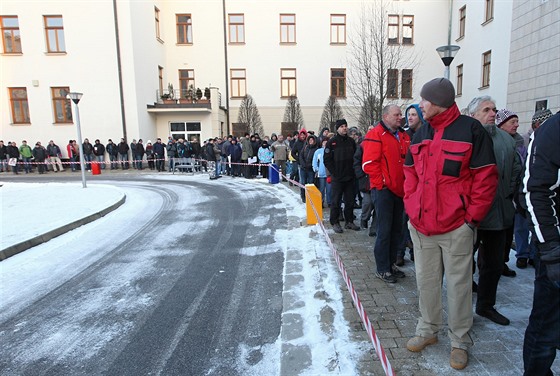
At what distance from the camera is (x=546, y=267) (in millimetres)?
2014

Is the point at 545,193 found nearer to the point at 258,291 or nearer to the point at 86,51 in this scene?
the point at 258,291

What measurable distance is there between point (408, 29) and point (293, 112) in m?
10.8

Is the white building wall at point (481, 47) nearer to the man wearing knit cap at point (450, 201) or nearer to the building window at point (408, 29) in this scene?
the building window at point (408, 29)

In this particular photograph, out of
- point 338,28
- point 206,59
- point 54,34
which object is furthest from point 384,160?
point 338,28

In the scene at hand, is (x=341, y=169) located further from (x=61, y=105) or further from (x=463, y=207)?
(x=61, y=105)

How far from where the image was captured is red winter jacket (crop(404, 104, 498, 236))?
258 cm

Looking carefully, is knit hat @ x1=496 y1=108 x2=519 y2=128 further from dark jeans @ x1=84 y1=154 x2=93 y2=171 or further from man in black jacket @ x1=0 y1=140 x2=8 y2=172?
man in black jacket @ x1=0 y1=140 x2=8 y2=172

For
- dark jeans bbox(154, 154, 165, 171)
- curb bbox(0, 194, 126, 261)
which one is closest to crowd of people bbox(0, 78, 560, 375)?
curb bbox(0, 194, 126, 261)

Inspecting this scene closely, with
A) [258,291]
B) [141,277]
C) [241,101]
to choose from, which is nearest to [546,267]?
[258,291]

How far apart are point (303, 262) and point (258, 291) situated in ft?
3.11

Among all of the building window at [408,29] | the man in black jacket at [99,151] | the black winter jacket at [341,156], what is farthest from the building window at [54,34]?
the building window at [408,29]

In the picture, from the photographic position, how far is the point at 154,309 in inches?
157

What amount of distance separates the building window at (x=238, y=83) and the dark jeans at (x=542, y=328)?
87.4 feet

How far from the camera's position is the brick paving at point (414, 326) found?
268cm
